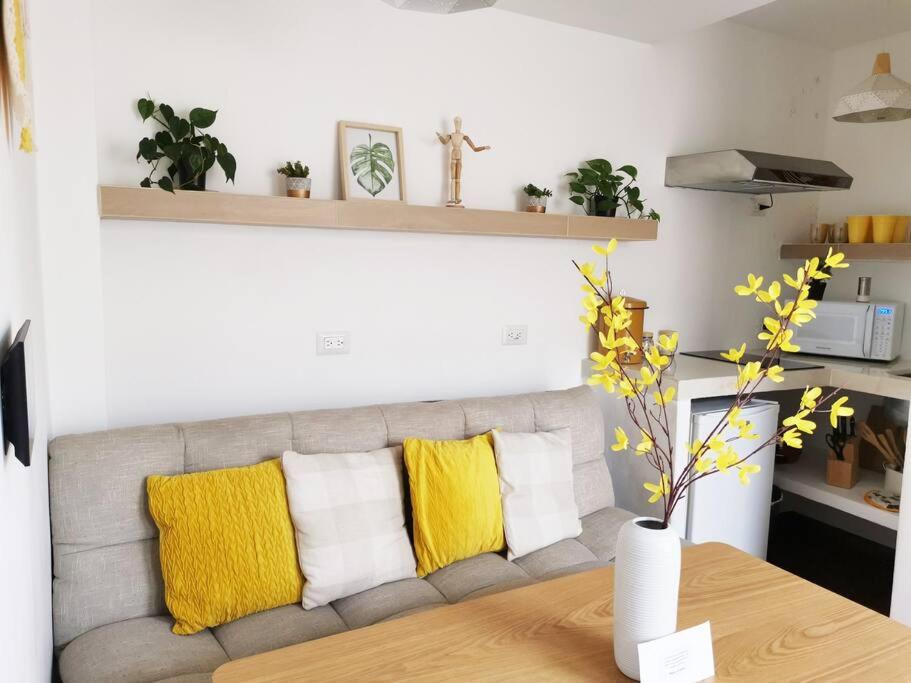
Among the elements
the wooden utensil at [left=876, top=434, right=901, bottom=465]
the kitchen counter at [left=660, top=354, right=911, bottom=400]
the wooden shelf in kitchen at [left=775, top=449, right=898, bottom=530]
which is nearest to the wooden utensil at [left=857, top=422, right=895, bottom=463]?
the wooden utensil at [left=876, top=434, right=901, bottom=465]

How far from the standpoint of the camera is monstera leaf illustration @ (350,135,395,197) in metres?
2.56

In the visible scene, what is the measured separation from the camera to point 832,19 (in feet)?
11.3

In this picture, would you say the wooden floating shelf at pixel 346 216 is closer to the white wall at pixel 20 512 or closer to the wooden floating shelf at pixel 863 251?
the white wall at pixel 20 512

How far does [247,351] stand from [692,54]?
8.43ft

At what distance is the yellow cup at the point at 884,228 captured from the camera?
3.47m

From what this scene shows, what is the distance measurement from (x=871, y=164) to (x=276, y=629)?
375 cm

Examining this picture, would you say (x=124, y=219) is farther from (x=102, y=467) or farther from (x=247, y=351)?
(x=102, y=467)

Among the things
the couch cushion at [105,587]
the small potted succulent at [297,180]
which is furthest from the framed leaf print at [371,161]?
the couch cushion at [105,587]

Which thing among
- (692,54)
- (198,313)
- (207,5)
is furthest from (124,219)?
(692,54)

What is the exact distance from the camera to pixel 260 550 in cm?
193

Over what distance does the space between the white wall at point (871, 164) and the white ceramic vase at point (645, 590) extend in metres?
3.06

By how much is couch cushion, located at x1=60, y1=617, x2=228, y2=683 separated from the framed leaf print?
4.96ft

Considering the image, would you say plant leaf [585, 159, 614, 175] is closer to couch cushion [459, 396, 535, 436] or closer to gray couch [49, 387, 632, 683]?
couch cushion [459, 396, 535, 436]

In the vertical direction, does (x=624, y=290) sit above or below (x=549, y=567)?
above
